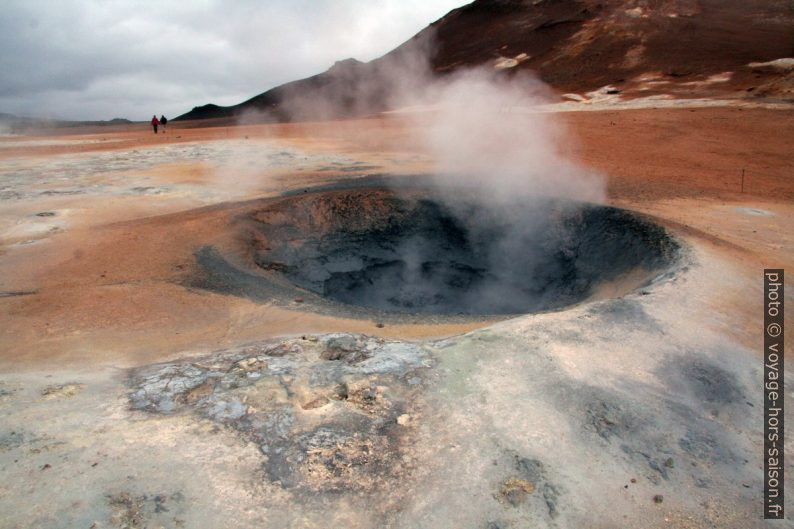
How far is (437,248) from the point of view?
735cm

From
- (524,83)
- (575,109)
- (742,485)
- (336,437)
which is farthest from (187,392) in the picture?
(524,83)

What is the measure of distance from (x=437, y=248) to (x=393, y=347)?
4.16 metres

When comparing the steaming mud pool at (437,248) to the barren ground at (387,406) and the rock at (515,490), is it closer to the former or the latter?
the barren ground at (387,406)

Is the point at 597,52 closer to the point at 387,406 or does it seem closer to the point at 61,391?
the point at 387,406

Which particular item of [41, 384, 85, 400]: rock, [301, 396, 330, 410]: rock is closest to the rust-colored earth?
[41, 384, 85, 400]: rock

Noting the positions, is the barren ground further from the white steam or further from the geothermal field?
the white steam

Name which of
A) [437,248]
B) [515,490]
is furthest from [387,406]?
[437,248]

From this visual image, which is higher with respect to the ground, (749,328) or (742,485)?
(749,328)

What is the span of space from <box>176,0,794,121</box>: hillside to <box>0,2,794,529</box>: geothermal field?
11.4 m

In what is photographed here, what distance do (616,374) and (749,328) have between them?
1270 millimetres

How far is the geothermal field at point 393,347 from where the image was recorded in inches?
86.4

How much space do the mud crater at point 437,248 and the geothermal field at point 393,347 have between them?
3cm

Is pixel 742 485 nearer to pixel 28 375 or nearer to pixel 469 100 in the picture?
pixel 28 375

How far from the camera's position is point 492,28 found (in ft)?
107
